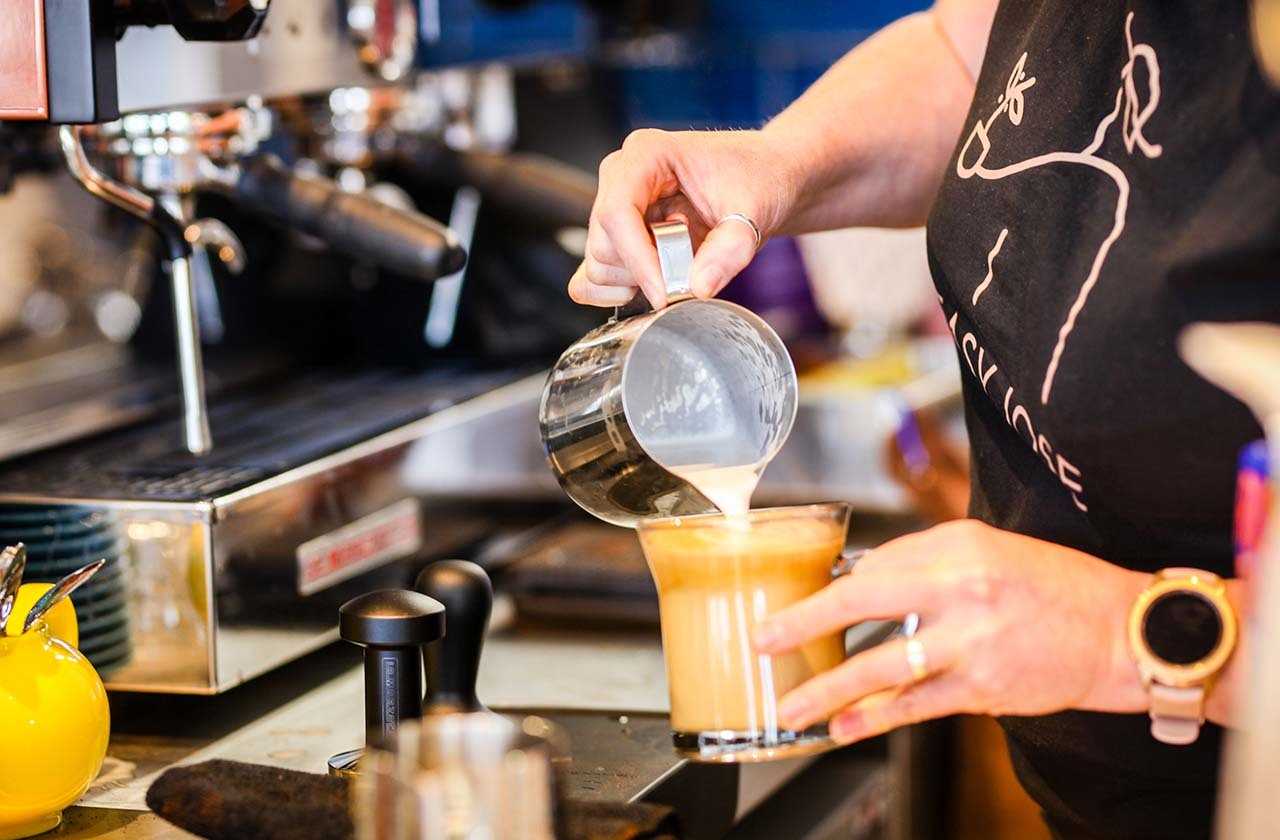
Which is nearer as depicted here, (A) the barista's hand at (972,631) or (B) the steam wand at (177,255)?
(A) the barista's hand at (972,631)

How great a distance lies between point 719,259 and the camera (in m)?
1.13

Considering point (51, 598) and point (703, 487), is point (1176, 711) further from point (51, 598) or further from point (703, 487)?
point (51, 598)

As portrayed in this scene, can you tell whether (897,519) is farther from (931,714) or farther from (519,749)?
(519,749)

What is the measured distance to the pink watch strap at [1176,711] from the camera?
37.6 inches

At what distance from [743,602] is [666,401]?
191 millimetres

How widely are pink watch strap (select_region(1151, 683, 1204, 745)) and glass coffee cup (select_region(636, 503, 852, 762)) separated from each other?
7.2 inches

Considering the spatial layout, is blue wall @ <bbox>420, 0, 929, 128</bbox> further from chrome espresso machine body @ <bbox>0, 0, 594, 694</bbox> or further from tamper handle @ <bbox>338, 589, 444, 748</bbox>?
tamper handle @ <bbox>338, 589, 444, 748</bbox>

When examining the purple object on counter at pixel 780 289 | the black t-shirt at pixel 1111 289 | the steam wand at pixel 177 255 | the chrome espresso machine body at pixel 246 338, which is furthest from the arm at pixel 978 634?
the purple object on counter at pixel 780 289

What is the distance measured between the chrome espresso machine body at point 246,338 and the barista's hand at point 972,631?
1.82 feet

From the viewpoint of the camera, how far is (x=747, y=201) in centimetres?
127

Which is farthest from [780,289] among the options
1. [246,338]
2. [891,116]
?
[891,116]

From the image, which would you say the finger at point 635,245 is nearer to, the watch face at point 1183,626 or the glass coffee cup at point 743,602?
the glass coffee cup at point 743,602

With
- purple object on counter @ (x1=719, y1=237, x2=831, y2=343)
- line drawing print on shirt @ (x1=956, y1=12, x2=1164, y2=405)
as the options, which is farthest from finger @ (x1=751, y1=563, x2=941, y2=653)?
purple object on counter @ (x1=719, y1=237, x2=831, y2=343)

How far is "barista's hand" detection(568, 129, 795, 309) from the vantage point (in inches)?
44.5
